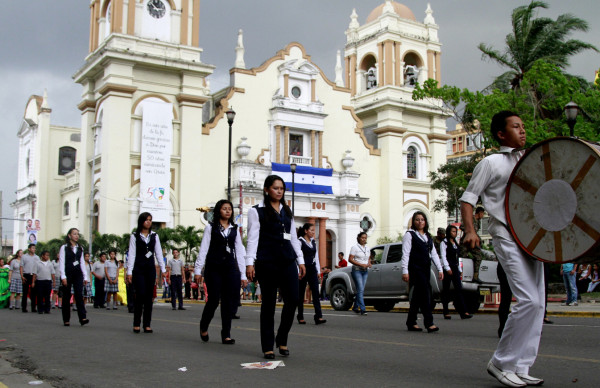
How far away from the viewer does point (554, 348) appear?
27.1ft

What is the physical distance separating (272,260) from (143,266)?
4215mm

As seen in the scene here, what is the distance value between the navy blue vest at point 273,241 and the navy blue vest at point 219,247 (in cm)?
188

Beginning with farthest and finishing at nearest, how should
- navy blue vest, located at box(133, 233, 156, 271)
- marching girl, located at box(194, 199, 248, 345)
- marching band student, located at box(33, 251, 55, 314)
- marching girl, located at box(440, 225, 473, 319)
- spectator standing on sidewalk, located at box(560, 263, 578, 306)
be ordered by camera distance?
marching band student, located at box(33, 251, 55, 314) < spectator standing on sidewalk, located at box(560, 263, 578, 306) < marching girl, located at box(440, 225, 473, 319) < navy blue vest, located at box(133, 233, 156, 271) < marching girl, located at box(194, 199, 248, 345)

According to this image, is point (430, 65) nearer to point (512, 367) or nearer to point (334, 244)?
point (334, 244)

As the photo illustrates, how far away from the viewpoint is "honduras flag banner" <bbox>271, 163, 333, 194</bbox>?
4603 cm

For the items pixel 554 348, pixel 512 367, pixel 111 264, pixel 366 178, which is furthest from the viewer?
pixel 366 178

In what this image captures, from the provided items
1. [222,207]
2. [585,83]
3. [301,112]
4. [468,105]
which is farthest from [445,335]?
[301,112]

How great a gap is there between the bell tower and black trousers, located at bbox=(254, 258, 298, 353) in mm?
34797

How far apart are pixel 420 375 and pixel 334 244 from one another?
43128 mm

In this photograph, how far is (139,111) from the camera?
1693 inches

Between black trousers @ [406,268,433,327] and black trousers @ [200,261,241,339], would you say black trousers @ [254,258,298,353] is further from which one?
black trousers @ [406,268,433,327]

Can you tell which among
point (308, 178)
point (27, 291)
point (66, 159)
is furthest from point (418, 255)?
point (66, 159)

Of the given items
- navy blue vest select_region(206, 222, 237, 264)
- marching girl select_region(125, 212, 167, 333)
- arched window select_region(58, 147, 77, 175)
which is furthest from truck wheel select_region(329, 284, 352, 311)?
→ arched window select_region(58, 147, 77, 175)

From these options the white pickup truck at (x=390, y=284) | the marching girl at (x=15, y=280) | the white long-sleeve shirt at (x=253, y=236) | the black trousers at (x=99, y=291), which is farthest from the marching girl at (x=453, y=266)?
the marching girl at (x=15, y=280)
